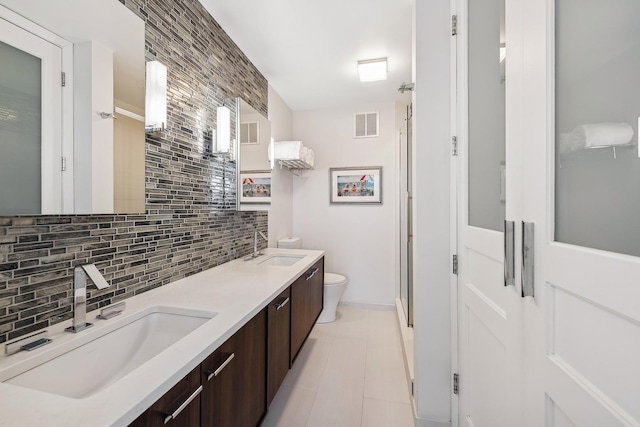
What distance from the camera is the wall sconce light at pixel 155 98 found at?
52.2 inches

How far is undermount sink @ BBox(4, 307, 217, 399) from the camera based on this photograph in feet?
2.57

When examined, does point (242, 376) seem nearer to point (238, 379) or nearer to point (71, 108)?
point (238, 379)

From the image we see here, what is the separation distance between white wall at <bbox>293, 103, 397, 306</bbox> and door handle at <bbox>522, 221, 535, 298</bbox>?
2564 millimetres

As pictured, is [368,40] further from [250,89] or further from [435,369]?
[435,369]

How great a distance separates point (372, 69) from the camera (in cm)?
251

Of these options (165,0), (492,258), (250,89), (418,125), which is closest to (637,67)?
(492,258)

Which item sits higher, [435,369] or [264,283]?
[264,283]

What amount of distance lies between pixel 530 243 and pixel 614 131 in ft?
1.13

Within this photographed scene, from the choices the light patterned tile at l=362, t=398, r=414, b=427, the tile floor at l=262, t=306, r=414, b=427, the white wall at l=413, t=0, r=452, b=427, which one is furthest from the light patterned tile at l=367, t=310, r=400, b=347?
the white wall at l=413, t=0, r=452, b=427

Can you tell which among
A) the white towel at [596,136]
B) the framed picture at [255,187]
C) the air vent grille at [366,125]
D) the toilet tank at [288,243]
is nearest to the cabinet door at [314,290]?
the toilet tank at [288,243]

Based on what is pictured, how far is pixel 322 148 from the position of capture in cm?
357

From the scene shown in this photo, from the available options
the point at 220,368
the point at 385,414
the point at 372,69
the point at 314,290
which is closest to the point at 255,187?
the point at 314,290

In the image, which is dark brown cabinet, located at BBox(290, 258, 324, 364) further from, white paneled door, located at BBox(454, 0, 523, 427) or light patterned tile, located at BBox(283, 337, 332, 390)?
white paneled door, located at BBox(454, 0, 523, 427)

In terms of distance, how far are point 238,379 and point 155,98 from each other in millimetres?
1366
